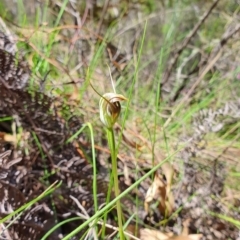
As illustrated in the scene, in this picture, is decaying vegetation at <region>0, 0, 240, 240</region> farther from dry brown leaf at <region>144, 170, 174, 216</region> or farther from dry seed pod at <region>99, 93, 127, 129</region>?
dry seed pod at <region>99, 93, 127, 129</region>

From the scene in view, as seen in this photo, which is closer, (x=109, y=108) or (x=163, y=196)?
(x=109, y=108)

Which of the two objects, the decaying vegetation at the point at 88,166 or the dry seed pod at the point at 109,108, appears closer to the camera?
the dry seed pod at the point at 109,108

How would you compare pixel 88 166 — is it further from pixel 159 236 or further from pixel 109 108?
pixel 109 108

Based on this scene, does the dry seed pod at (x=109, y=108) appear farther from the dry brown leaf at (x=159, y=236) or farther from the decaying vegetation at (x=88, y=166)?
the dry brown leaf at (x=159, y=236)

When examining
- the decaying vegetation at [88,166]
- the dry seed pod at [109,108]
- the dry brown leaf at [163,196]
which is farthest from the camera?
the dry brown leaf at [163,196]

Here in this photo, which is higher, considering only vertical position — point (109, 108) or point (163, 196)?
point (109, 108)

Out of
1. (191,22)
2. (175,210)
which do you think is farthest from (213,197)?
(191,22)

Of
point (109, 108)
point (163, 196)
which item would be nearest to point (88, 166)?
point (163, 196)

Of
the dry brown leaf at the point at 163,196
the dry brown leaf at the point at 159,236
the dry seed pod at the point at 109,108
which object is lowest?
the dry brown leaf at the point at 159,236

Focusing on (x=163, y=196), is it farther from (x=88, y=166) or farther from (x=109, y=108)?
(x=109, y=108)

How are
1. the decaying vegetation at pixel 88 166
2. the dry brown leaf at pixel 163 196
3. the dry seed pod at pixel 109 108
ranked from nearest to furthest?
the dry seed pod at pixel 109 108 < the decaying vegetation at pixel 88 166 < the dry brown leaf at pixel 163 196

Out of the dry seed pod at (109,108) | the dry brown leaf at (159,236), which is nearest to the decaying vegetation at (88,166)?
the dry brown leaf at (159,236)
